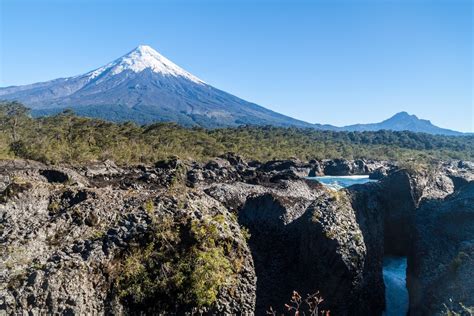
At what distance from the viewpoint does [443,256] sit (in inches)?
590

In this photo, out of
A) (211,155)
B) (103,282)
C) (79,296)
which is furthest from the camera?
(211,155)

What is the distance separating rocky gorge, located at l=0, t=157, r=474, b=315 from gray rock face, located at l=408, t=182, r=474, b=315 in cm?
5

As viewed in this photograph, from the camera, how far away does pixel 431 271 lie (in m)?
14.7

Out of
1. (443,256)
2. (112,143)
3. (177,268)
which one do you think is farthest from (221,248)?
(112,143)

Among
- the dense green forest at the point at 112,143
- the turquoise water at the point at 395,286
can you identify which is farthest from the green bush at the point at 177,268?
the dense green forest at the point at 112,143

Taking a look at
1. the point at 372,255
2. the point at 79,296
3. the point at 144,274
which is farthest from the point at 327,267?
the point at 79,296

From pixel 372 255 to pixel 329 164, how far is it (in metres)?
55.0

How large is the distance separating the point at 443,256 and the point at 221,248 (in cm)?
929

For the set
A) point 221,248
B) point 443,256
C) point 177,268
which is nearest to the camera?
point 177,268

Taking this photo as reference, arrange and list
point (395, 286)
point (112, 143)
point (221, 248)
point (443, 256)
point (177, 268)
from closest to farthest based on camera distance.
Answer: point (177, 268)
point (221, 248)
point (443, 256)
point (395, 286)
point (112, 143)

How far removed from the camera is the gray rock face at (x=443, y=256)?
12336 mm

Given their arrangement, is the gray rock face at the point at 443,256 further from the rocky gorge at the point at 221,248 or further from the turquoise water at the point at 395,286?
the turquoise water at the point at 395,286

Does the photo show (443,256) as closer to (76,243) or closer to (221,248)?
(221,248)

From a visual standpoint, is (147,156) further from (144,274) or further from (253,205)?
(144,274)
